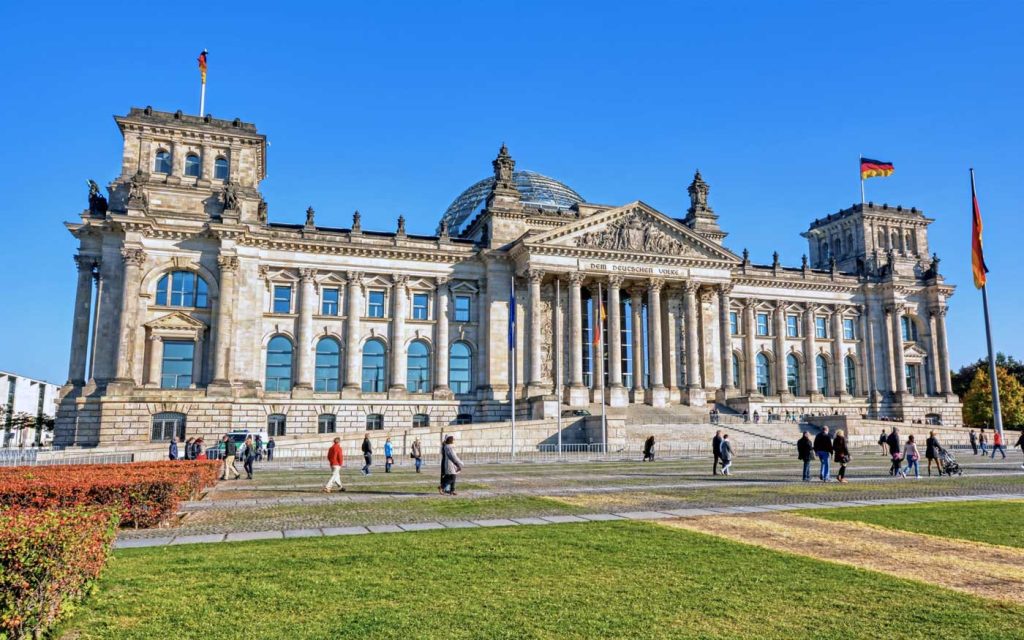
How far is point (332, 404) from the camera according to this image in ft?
183

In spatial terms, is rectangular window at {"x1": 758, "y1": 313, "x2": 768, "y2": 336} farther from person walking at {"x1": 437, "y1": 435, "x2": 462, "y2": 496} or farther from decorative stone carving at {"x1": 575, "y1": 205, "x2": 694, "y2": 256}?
person walking at {"x1": 437, "y1": 435, "x2": 462, "y2": 496}

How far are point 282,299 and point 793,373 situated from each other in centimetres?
4953

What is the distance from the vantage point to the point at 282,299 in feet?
187

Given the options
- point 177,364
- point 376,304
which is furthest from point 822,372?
point 177,364

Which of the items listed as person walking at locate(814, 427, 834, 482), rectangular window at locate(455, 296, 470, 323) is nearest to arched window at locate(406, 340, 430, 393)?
rectangular window at locate(455, 296, 470, 323)

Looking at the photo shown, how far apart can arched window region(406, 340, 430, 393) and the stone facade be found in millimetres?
193

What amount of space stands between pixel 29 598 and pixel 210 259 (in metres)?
50.9

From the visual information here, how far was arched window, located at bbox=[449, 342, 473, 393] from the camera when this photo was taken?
60.2 m

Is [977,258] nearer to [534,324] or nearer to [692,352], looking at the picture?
[692,352]

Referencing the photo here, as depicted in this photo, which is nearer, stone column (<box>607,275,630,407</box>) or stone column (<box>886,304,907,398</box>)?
stone column (<box>607,275,630,407</box>)

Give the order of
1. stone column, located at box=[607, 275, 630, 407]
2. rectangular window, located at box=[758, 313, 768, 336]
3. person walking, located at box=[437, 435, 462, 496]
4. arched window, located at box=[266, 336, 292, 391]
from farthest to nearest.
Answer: rectangular window, located at box=[758, 313, 768, 336]
stone column, located at box=[607, 275, 630, 407]
arched window, located at box=[266, 336, 292, 391]
person walking, located at box=[437, 435, 462, 496]

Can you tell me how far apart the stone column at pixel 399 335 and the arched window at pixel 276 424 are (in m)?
8.31

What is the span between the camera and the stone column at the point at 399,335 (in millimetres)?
57844

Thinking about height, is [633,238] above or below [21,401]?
above
